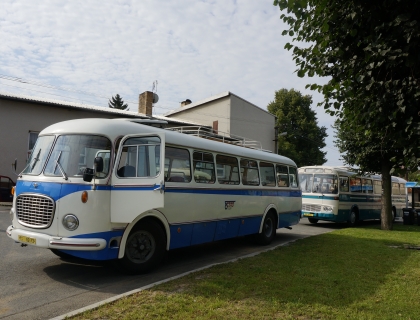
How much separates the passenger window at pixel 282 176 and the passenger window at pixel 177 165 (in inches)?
192

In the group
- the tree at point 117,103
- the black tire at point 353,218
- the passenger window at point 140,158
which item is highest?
the tree at point 117,103

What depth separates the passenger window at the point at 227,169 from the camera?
9681 millimetres

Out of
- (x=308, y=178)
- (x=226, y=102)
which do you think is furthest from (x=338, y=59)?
(x=226, y=102)

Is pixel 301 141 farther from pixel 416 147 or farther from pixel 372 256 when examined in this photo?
pixel 416 147

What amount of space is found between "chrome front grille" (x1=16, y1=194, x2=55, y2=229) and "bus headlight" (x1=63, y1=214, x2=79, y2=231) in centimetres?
26

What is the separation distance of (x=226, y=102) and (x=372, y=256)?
27528mm

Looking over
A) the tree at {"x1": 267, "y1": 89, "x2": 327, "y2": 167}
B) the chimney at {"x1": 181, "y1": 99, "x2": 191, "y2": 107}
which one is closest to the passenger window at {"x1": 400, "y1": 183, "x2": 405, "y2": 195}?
the tree at {"x1": 267, "y1": 89, "x2": 327, "y2": 167}

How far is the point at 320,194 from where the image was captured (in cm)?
1892

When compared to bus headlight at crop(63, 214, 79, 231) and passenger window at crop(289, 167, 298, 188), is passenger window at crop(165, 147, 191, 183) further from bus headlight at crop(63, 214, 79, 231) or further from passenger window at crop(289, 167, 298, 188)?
passenger window at crop(289, 167, 298, 188)

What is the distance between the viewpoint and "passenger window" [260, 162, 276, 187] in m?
11.7

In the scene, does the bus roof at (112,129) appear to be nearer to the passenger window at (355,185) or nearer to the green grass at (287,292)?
the green grass at (287,292)

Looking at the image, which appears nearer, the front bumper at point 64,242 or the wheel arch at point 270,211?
the front bumper at point 64,242

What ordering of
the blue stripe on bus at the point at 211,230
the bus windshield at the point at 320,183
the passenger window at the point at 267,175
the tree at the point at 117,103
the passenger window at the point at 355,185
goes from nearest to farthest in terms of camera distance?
the blue stripe on bus at the point at 211,230 → the passenger window at the point at 267,175 → the bus windshield at the point at 320,183 → the passenger window at the point at 355,185 → the tree at the point at 117,103

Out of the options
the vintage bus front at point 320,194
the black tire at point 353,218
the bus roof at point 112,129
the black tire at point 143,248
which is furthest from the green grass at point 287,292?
the black tire at point 353,218
